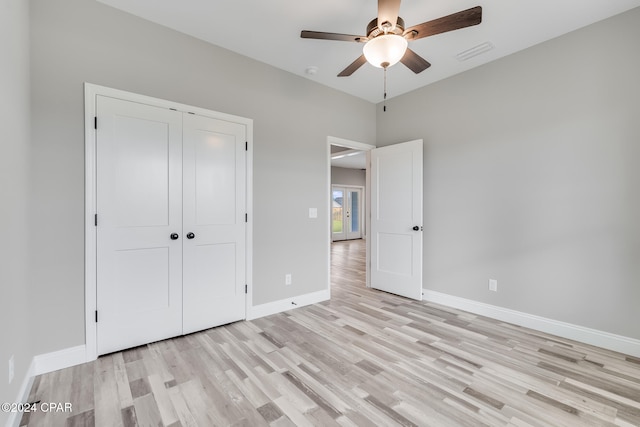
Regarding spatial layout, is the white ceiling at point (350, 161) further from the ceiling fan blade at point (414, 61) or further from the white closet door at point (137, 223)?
the white closet door at point (137, 223)

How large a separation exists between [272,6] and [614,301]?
3.89 m

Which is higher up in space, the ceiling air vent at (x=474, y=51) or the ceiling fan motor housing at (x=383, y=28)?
the ceiling air vent at (x=474, y=51)

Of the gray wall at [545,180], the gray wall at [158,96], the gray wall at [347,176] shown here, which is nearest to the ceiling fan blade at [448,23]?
the gray wall at [545,180]

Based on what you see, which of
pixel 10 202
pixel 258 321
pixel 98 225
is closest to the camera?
pixel 10 202

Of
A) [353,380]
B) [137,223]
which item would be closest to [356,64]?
[137,223]

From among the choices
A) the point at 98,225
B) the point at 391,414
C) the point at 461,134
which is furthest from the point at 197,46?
the point at 391,414

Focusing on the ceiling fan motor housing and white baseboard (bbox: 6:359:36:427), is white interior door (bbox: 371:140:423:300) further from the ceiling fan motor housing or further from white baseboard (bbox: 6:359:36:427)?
white baseboard (bbox: 6:359:36:427)

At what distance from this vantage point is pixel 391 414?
1.69 meters

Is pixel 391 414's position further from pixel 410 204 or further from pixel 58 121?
pixel 58 121

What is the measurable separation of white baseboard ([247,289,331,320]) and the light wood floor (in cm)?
20

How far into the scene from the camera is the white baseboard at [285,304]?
3.17 metres

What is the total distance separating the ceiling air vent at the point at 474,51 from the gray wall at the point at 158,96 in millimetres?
1556

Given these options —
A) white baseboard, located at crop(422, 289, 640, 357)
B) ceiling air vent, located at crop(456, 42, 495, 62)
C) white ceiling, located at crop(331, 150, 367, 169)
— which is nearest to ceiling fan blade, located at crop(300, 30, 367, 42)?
ceiling air vent, located at crop(456, 42, 495, 62)

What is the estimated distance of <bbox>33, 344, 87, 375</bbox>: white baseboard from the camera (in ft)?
6.77
